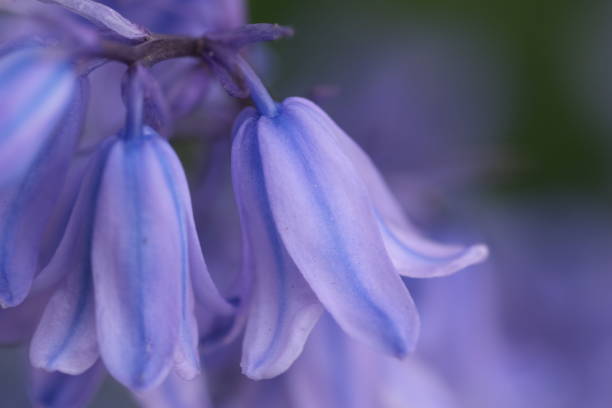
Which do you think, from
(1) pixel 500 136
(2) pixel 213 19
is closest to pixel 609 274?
(1) pixel 500 136

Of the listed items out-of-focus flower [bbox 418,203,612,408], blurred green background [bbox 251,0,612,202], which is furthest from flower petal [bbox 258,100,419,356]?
blurred green background [bbox 251,0,612,202]

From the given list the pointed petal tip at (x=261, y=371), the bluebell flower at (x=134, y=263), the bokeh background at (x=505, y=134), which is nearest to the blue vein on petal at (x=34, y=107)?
the bluebell flower at (x=134, y=263)

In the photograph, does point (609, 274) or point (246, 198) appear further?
point (609, 274)

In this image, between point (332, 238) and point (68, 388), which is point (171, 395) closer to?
point (68, 388)

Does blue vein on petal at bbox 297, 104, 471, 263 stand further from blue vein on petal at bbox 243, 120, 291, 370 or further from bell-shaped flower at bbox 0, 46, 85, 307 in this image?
bell-shaped flower at bbox 0, 46, 85, 307

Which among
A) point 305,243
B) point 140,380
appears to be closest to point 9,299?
point 140,380

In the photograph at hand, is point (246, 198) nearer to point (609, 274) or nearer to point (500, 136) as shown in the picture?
point (609, 274)
